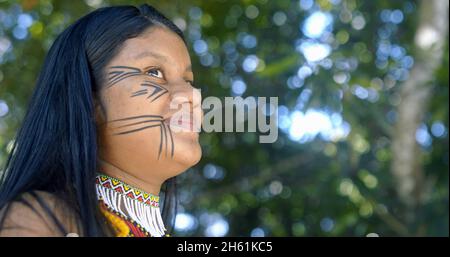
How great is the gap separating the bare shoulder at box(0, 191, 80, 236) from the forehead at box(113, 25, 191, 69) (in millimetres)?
321

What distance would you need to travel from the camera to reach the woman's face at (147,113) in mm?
1375

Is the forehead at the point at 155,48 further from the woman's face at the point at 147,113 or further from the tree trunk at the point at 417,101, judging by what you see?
the tree trunk at the point at 417,101

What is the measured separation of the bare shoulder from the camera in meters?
1.21

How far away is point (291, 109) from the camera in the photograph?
3965 mm

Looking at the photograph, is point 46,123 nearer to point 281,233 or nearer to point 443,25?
point 443,25

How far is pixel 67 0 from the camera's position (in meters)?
4.33

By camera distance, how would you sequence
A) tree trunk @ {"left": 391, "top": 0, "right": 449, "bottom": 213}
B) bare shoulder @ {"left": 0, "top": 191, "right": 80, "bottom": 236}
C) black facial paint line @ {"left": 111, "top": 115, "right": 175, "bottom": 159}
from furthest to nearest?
1. tree trunk @ {"left": 391, "top": 0, "right": 449, "bottom": 213}
2. black facial paint line @ {"left": 111, "top": 115, "right": 175, "bottom": 159}
3. bare shoulder @ {"left": 0, "top": 191, "right": 80, "bottom": 236}

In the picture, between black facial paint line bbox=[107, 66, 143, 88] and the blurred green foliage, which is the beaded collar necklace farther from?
the blurred green foliage

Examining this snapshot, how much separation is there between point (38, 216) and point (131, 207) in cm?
21

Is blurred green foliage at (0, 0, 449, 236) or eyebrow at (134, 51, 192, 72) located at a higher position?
blurred green foliage at (0, 0, 449, 236)

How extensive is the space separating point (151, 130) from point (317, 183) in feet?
10.0

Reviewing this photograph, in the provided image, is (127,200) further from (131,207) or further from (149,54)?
(149,54)

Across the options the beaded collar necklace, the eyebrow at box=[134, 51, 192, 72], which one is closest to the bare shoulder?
the beaded collar necklace
